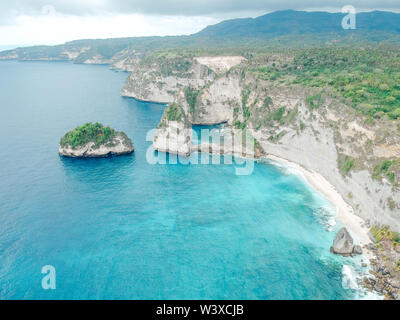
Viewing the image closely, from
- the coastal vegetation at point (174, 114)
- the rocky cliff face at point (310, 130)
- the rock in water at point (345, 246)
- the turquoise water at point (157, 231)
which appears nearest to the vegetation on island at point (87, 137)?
the turquoise water at point (157, 231)

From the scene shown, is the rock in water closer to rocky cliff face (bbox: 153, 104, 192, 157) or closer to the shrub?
rocky cliff face (bbox: 153, 104, 192, 157)

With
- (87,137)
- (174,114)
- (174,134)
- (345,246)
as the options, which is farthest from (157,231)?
(87,137)

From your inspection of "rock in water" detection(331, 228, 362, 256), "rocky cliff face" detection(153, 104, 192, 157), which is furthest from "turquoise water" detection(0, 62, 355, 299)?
"rocky cliff face" detection(153, 104, 192, 157)

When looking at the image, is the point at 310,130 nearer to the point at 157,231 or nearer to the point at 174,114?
the point at 174,114

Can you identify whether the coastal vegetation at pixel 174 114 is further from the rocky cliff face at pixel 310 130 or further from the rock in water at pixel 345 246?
the rock in water at pixel 345 246

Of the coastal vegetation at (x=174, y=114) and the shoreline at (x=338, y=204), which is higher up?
the coastal vegetation at (x=174, y=114)

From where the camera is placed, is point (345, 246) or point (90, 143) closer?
point (345, 246)
